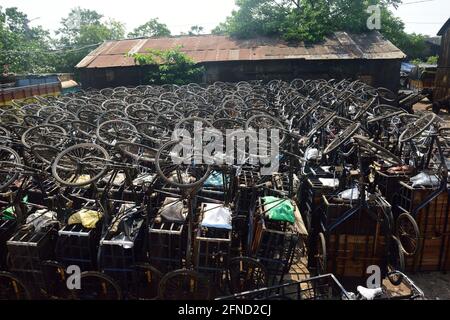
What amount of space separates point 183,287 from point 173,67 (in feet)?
53.0

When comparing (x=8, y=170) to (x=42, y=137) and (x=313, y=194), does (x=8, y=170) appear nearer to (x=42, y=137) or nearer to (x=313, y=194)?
(x=42, y=137)

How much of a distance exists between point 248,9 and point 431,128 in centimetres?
1838

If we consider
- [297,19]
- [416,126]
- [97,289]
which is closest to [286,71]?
[297,19]

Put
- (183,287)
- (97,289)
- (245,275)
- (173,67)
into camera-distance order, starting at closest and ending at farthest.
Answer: (183,287) → (97,289) → (245,275) → (173,67)

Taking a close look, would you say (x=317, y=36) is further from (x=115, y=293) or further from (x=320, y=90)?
(x=115, y=293)

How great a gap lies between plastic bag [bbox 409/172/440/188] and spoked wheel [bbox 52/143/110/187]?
477 centimetres

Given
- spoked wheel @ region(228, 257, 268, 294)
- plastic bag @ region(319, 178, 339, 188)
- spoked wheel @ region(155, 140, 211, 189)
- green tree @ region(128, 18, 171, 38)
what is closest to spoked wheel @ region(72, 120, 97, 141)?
spoked wheel @ region(155, 140, 211, 189)

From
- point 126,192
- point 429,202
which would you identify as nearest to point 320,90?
point 429,202

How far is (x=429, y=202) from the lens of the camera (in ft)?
16.0

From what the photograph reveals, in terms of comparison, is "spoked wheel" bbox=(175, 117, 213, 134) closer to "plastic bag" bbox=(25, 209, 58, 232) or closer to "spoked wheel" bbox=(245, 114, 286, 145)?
"spoked wheel" bbox=(245, 114, 286, 145)

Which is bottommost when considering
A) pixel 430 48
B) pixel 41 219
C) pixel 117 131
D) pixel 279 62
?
pixel 41 219

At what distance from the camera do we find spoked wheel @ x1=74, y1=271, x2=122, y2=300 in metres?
4.30

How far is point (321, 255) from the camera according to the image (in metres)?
A: 4.78

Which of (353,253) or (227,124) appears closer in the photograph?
(353,253)
